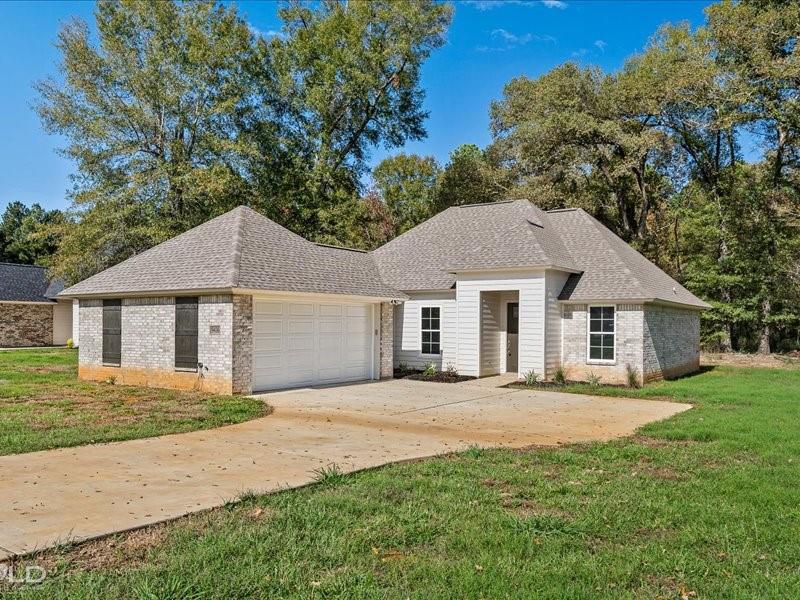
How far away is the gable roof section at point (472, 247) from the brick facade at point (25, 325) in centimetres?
2290

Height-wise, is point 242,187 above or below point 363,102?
below

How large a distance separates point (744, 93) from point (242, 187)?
22.3 m

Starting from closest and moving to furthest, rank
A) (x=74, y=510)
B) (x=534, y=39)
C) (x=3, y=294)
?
(x=74, y=510)
(x=534, y=39)
(x=3, y=294)

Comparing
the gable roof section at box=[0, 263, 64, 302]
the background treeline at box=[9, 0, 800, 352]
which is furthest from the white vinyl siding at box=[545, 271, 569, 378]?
the gable roof section at box=[0, 263, 64, 302]

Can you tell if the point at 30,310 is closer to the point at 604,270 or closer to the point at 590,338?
the point at 590,338

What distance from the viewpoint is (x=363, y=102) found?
1336 inches

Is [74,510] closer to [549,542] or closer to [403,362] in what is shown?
[549,542]

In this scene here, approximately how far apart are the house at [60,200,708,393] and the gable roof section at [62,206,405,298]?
5 cm

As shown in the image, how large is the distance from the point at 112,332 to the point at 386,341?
7477 mm

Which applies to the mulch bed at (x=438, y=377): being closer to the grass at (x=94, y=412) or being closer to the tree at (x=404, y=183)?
the grass at (x=94, y=412)

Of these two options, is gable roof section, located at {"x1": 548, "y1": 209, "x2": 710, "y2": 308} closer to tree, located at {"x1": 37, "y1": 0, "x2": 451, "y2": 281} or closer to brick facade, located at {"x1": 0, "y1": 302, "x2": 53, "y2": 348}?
tree, located at {"x1": 37, "y1": 0, "x2": 451, "y2": 281}

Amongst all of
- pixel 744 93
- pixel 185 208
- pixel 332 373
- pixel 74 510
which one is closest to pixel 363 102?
pixel 185 208

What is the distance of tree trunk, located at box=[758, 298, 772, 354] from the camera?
29219 mm

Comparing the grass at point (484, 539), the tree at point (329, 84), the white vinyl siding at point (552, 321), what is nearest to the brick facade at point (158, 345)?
the grass at point (484, 539)
